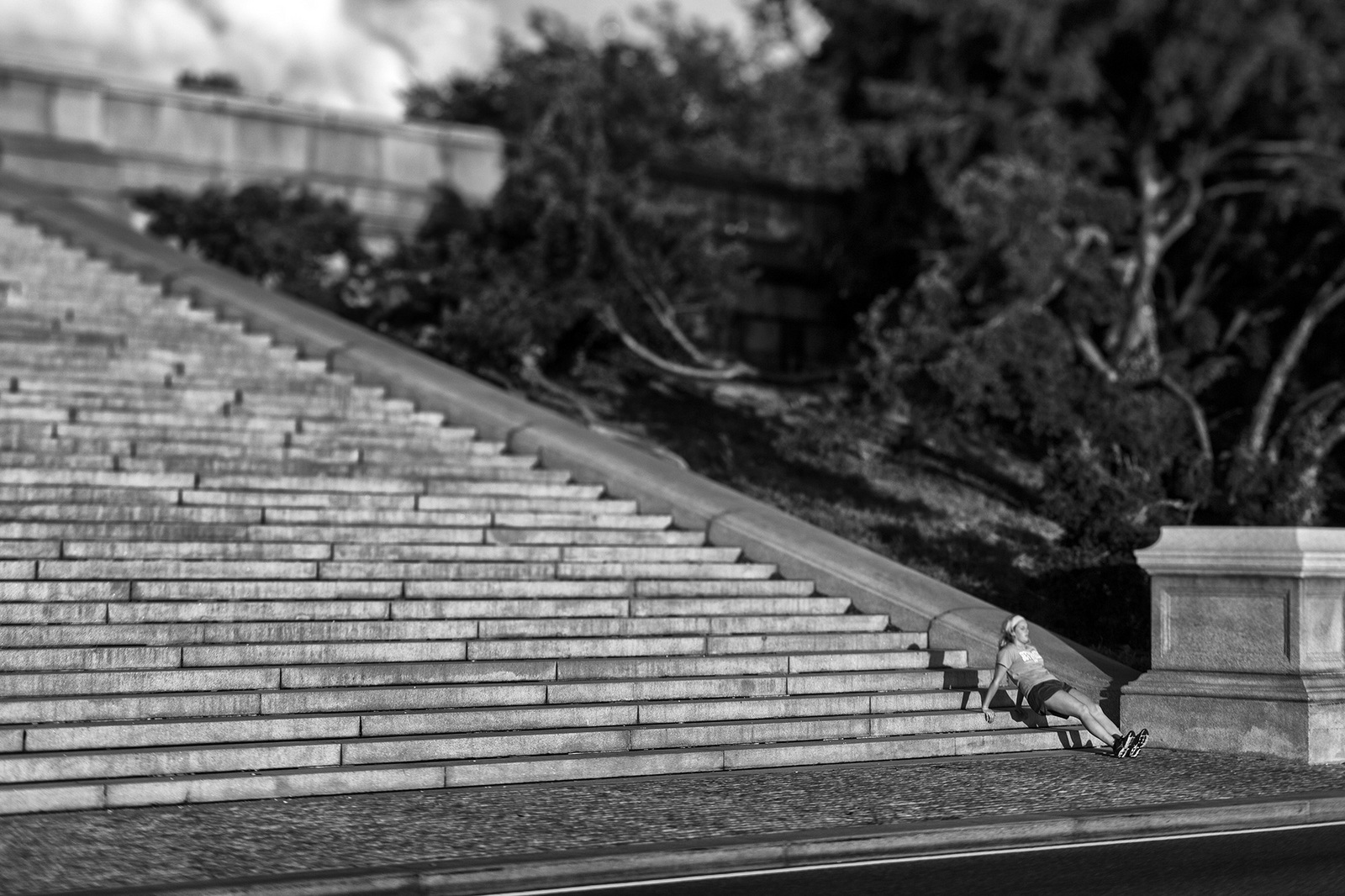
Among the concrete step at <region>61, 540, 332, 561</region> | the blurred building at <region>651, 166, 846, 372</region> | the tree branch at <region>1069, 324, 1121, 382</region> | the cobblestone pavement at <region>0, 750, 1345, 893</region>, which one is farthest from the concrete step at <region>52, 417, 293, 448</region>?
the blurred building at <region>651, 166, 846, 372</region>

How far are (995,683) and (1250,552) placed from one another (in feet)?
6.95

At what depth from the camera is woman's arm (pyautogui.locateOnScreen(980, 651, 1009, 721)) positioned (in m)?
11.4

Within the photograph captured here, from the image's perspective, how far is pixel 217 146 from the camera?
25.6 m

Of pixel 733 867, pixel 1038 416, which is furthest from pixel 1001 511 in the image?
pixel 733 867

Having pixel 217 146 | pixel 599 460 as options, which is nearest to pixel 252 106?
pixel 217 146

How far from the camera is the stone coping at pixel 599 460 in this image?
1316 centimetres

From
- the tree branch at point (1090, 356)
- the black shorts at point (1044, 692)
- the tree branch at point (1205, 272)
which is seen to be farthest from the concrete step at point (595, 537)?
the tree branch at point (1205, 272)

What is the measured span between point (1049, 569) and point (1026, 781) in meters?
5.52

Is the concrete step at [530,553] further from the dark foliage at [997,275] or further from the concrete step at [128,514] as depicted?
Answer: the dark foliage at [997,275]

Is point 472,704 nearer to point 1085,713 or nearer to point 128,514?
point 128,514

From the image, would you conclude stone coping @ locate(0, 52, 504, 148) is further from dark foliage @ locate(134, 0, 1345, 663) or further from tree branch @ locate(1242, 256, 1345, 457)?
tree branch @ locate(1242, 256, 1345, 457)

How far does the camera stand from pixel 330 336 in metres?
18.9

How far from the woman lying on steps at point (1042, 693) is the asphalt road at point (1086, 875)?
239 centimetres

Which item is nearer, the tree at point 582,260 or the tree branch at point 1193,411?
the tree branch at point 1193,411
